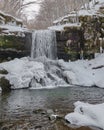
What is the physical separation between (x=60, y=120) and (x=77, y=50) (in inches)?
683

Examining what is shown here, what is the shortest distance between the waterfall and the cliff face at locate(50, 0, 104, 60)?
490 millimetres

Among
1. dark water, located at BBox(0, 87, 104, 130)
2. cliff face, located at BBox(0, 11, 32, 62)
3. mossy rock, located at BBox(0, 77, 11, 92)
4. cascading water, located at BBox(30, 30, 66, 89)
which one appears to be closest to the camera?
dark water, located at BBox(0, 87, 104, 130)

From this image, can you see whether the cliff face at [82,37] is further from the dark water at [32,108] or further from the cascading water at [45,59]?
the dark water at [32,108]

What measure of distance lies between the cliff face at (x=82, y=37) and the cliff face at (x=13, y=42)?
Answer: 2.62 metres

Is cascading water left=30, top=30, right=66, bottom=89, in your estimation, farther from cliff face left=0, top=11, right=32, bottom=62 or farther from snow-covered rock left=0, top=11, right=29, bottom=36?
snow-covered rock left=0, top=11, right=29, bottom=36

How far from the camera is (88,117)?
8.40 meters

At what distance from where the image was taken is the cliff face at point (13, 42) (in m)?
24.2

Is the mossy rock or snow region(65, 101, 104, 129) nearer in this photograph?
snow region(65, 101, 104, 129)

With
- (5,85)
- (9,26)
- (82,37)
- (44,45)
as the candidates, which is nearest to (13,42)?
(9,26)

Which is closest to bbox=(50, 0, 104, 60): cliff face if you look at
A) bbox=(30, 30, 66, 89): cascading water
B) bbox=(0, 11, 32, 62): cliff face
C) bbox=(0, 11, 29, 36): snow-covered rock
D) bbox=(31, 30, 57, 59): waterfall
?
bbox=(31, 30, 57, 59): waterfall

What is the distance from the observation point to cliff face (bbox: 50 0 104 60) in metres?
25.5

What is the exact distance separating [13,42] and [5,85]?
6.21 m

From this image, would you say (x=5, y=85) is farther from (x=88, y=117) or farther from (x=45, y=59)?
(x=88, y=117)

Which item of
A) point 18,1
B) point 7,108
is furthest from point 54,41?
point 18,1
